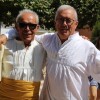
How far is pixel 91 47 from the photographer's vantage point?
4.05 metres

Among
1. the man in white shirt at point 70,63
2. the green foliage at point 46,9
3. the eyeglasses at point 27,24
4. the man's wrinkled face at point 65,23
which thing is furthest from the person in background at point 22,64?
the green foliage at point 46,9

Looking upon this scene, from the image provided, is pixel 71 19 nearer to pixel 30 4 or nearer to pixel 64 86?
pixel 64 86

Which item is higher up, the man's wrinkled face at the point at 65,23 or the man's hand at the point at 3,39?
the man's wrinkled face at the point at 65,23

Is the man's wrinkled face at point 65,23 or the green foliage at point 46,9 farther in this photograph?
the green foliage at point 46,9

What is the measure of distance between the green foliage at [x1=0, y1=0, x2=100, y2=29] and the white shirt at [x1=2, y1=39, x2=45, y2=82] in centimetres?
1252

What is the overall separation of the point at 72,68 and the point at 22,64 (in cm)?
55

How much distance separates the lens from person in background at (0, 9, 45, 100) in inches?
160

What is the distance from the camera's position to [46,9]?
19.0 meters

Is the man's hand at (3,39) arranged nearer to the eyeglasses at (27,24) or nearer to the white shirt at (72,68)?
the eyeglasses at (27,24)

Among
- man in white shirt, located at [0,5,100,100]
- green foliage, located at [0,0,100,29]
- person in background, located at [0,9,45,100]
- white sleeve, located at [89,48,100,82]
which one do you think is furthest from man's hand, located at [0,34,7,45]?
green foliage, located at [0,0,100,29]

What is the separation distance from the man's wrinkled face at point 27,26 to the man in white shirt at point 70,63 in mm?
266

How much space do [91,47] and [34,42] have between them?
0.66 meters

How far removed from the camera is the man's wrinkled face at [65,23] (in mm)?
4074

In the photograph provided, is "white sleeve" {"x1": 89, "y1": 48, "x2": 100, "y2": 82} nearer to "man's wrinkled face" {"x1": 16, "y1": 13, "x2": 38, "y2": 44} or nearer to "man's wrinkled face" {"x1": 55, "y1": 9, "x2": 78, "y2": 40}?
"man's wrinkled face" {"x1": 55, "y1": 9, "x2": 78, "y2": 40}
